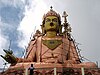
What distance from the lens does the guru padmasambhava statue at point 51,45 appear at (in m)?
12.8

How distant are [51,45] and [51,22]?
1331mm

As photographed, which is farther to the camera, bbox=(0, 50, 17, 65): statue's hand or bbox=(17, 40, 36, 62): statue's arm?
bbox=(17, 40, 36, 62): statue's arm

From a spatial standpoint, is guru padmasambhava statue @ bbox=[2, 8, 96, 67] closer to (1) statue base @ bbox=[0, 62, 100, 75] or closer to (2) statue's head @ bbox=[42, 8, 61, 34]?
(2) statue's head @ bbox=[42, 8, 61, 34]

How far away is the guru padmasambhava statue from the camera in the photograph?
12789 millimetres

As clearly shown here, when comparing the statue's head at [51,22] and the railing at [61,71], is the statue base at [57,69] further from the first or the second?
the statue's head at [51,22]

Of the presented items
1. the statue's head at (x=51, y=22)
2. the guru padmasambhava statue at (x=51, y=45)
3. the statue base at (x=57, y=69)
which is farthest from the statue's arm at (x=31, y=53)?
the statue base at (x=57, y=69)

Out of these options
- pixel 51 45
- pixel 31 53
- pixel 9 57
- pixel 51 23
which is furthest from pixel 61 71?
pixel 51 23

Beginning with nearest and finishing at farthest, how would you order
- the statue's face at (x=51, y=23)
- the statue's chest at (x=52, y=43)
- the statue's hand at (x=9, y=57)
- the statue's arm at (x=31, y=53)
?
the statue's hand at (x=9, y=57)
the statue's arm at (x=31, y=53)
the statue's chest at (x=52, y=43)
the statue's face at (x=51, y=23)

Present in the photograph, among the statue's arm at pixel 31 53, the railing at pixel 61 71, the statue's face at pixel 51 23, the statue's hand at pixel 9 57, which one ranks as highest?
the statue's face at pixel 51 23

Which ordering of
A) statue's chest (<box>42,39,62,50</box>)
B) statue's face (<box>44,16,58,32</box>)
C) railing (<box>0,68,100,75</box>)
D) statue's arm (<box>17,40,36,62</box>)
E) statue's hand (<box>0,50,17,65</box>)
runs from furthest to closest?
statue's face (<box>44,16,58,32</box>), statue's chest (<box>42,39,62,50</box>), statue's arm (<box>17,40,36,62</box>), statue's hand (<box>0,50,17,65</box>), railing (<box>0,68,100,75</box>)

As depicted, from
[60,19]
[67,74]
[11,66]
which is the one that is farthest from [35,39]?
[67,74]

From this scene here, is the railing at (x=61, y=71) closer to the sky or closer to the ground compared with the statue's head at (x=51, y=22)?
closer to the ground

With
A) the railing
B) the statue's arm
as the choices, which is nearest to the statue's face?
the statue's arm

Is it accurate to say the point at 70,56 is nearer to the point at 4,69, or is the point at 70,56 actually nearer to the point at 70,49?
the point at 70,49
